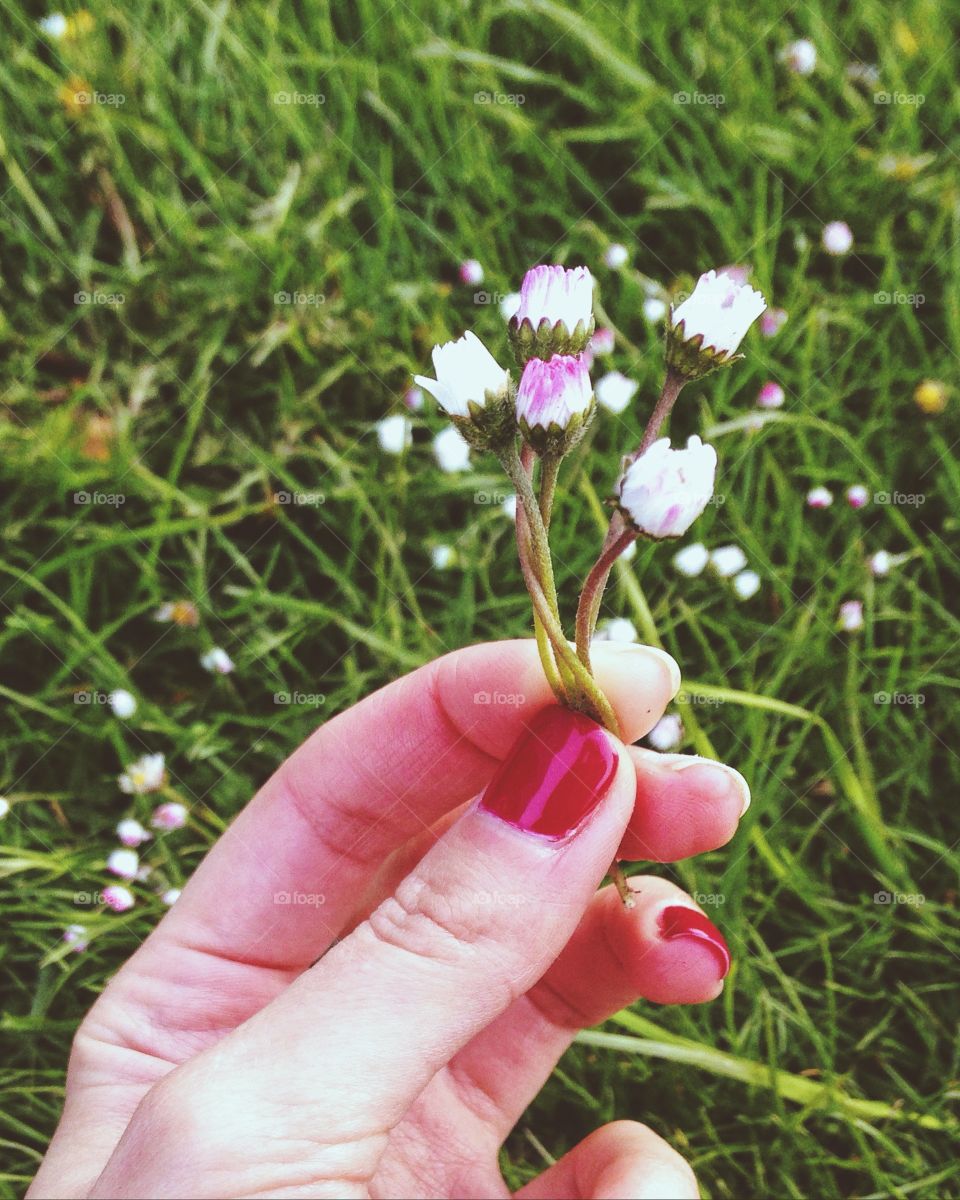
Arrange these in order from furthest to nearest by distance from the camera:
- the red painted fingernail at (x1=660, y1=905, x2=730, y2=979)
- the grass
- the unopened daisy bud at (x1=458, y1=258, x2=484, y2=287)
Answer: the unopened daisy bud at (x1=458, y1=258, x2=484, y2=287) < the grass < the red painted fingernail at (x1=660, y1=905, x2=730, y2=979)

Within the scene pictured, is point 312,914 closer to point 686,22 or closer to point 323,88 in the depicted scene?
point 323,88

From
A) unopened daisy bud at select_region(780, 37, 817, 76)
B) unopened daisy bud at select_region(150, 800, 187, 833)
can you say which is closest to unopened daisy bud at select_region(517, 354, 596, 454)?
unopened daisy bud at select_region(150, 800, 187, 833)

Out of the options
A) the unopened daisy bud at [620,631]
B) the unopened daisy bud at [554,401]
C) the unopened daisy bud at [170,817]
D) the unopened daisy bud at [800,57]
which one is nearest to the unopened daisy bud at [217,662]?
the unopened daisy bud at [170,817]

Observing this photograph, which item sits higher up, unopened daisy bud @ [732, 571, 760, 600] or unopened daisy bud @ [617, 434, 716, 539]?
unopened daisy bud @ [617, 434, 716, 539]

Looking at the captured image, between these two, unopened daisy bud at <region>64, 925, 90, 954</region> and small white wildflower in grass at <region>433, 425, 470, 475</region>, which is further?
small white wildflower in grass at <region>433, 425, 470, 475</region>

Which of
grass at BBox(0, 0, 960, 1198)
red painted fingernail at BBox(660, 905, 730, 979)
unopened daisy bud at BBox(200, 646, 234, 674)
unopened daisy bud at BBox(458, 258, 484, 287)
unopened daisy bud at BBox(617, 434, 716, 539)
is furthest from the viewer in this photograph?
unopened daisy bud at BBox(458, 258, 484, 287)

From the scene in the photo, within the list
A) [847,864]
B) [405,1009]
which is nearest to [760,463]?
[847,864]

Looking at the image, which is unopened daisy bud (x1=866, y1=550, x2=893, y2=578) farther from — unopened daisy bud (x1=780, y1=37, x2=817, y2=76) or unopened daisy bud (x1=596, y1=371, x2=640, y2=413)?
unopened daisy bud (x1=780, y1=37, x2=817, y2=76)
